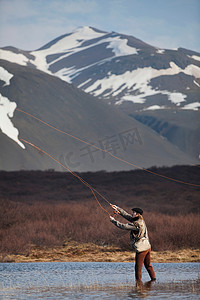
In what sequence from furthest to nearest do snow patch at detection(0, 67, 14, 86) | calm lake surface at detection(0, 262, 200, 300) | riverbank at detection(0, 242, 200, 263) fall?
snow patch at detection(0, 67, 14, 86)
riverbank at detection(0, 242, 200, 263)
calm lake surface at detection(0, 262, 200, 300)

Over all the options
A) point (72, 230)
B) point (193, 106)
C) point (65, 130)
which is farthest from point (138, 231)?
point (193, 106)

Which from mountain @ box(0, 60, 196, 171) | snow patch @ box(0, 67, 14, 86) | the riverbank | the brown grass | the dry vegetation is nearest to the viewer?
the riverbank

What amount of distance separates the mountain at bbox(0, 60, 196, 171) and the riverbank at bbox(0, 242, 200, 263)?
187 feet

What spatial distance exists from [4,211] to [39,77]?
105 meters

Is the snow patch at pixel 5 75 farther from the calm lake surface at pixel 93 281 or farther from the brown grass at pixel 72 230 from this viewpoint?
the calm lake surface at pixel 93 281

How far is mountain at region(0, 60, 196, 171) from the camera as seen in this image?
90.6m

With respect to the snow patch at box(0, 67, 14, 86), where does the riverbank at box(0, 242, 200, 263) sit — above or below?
below

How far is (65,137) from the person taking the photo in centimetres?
10631

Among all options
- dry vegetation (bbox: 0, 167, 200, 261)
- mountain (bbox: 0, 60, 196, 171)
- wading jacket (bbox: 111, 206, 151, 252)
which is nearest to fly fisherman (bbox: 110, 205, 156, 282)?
wading jacket (bbox: 111, 206, 151, 252)

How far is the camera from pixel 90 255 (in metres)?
22.8

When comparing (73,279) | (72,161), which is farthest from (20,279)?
(72,161)

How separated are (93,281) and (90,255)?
7.75 m

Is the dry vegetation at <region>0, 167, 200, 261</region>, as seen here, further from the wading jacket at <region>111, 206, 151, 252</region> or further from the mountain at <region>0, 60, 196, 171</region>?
the mountain at <region>0, 60, 196, 171</region>

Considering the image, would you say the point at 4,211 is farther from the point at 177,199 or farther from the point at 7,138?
the point at 7,138
